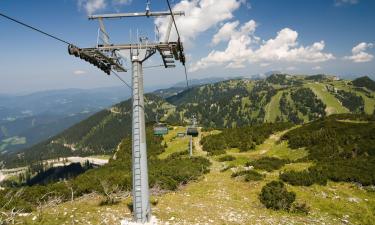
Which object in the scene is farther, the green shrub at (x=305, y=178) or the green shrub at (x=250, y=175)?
the green shrub at (x=250, y=175)

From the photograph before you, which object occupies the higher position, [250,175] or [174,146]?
[250,175]

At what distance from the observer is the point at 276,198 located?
21859mm

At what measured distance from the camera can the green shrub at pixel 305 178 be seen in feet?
86.2

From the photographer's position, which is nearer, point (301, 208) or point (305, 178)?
point (301, 208)

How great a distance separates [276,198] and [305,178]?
20.4ft

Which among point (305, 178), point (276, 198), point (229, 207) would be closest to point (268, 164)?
point (305, 178)

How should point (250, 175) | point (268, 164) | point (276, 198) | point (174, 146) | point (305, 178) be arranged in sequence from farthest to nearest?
point (174, 146) < point (268, 164) < point (250, 175) < point (305, 178) < point (276, 198)

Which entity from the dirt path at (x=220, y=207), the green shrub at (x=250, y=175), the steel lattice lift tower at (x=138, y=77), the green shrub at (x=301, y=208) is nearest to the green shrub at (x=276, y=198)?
the green shrub at (x=301, y=208)

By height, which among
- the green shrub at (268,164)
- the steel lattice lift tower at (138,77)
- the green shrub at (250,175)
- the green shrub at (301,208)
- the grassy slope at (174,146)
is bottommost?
the grassy slope at (174,146)

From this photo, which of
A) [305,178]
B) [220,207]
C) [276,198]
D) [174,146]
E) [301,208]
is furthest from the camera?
[174,146]

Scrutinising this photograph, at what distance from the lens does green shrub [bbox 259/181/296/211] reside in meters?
21.2

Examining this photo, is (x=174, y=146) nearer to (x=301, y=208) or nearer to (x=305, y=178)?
(x=305, y=178)

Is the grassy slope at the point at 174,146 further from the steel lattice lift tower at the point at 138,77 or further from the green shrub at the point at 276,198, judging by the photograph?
the steel lattice lift tower at the point at 138,77

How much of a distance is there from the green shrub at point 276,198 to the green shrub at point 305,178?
397cm
